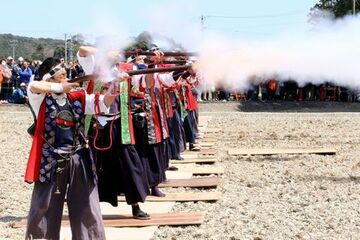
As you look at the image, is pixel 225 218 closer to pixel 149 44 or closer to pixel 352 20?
pixel 149 44

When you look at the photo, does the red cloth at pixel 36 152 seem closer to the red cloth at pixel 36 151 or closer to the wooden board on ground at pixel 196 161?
the red cloth at pixel 36 151

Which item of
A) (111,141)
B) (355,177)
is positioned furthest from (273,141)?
(111,141)

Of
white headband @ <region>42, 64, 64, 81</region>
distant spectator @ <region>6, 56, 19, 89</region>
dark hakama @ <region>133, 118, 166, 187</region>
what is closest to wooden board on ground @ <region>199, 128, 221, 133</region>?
distant spectator @ <region>6, 56, 19, 89</region>

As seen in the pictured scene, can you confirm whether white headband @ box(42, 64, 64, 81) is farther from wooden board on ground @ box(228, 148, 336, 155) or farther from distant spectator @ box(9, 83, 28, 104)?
distant spectator @ box(9, 83, 28, 104)

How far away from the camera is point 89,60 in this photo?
24.3 feet

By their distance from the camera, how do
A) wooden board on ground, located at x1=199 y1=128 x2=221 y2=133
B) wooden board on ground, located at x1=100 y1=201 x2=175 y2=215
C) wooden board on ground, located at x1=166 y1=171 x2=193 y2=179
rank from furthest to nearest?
wooden board on ground, located at x1=199 y1=128 x2=221 y2=133 < wooden board on ground, located at x1=166 y1=171 x2=193 y2=179 < wooden board on ground, located at x1=100 y1=201 x2=175 y2=215

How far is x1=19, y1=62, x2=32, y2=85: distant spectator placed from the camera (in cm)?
2897

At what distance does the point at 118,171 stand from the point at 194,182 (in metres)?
3.04

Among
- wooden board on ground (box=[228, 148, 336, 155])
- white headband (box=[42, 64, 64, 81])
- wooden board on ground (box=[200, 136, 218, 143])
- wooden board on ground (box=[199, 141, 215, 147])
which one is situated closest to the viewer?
white headband (box=[42, 64, 64, 81])

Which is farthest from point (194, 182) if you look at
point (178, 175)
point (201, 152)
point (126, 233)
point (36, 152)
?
→ point (36, 152)

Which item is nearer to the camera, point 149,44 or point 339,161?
point 149,44

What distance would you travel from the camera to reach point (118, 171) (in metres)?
8.66

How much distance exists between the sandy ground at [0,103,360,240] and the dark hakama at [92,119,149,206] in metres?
0.64

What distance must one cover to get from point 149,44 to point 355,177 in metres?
4.44
